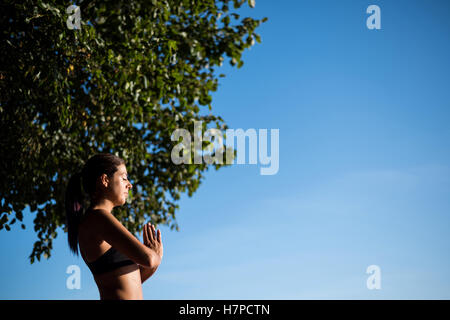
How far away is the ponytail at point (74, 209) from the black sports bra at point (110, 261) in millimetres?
476

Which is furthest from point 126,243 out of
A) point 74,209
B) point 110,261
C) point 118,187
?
point 74,209

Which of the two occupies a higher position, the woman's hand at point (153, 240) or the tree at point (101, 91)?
the tree at point (101, 91)

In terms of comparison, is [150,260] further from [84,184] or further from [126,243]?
[84,184]

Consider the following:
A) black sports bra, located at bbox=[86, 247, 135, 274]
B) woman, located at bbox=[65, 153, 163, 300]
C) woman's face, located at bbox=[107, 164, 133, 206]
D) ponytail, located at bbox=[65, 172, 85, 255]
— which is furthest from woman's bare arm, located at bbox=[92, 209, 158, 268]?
ponytail, located at bbox=[65, 172, 85, 255]

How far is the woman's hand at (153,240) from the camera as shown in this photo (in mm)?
3084

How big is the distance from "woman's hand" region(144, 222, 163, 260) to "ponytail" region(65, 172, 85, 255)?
63cm

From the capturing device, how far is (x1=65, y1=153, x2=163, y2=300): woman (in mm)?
2846

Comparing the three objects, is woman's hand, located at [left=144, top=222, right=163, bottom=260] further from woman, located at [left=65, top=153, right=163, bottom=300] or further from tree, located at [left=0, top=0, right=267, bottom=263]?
tree, located at [left=0, top=0, right=267, bottom=263]

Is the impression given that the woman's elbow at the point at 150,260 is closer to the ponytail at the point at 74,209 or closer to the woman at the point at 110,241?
the woman at the point at 110,241

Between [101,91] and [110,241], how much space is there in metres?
6.57

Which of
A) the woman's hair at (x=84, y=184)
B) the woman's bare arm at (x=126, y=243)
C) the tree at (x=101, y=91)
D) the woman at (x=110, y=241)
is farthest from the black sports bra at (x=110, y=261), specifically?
the tree at (x=101, y=91)
